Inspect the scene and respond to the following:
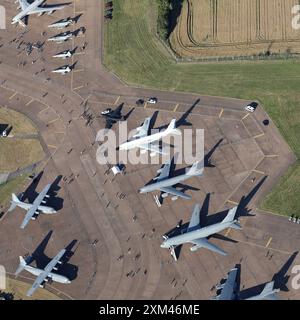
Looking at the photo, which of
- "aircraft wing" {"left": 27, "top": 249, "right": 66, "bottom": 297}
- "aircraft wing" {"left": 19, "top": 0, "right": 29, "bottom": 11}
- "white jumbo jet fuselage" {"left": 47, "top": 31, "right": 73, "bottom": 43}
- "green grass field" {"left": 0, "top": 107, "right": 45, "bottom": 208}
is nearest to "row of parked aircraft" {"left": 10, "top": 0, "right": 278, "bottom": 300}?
"aircraft wing" {"left": 27, "top": 249, "right": 66, "bottom": 297}

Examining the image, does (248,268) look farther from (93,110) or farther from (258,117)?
(93,110)

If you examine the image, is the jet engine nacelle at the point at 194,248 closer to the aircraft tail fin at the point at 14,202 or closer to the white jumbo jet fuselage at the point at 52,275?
the white jumbo jet fuselage at the point at 52,275

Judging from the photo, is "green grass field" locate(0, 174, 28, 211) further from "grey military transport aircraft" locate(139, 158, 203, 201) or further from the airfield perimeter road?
"grey military transport aircraft" locate(139, 158, 203, 201)

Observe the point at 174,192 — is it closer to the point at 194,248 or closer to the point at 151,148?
the point at 151,148

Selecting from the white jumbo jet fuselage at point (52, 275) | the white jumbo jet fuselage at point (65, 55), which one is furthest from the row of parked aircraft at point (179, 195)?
the white jumbo jet fuselage at point (65, 55)
